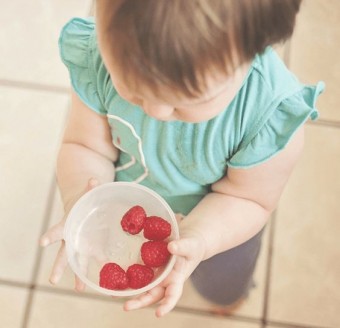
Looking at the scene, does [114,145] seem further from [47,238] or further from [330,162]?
[330,162]

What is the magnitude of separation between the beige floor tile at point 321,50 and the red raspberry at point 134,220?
0.63 m

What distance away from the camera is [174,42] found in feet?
1.32

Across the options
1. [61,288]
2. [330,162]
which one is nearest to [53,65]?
[61,288]

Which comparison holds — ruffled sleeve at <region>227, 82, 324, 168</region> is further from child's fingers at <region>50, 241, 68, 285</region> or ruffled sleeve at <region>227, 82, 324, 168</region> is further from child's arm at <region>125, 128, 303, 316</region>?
child's fingers at <region>50, 241, 68, 285</region>

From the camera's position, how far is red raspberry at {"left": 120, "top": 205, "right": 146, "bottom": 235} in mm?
645

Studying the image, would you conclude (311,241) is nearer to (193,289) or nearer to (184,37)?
(193,289)

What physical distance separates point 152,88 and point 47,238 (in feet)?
0.96

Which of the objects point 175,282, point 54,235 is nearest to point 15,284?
point 54,235

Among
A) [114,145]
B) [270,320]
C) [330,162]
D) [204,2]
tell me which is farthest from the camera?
[330,162]

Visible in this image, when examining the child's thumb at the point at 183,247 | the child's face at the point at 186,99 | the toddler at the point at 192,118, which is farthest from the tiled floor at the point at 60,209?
the child's face at the point at 186,99

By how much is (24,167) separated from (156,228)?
589 mm

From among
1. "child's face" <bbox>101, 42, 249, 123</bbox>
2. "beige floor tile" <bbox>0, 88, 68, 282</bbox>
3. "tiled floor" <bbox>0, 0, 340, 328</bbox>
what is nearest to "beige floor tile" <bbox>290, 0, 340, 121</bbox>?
"tiled floor" <bbox>0, 0, 340, 328</bbox>

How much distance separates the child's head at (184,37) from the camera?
0.40 metres

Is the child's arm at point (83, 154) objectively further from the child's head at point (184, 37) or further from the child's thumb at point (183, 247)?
the child's head at point (184, 37)
